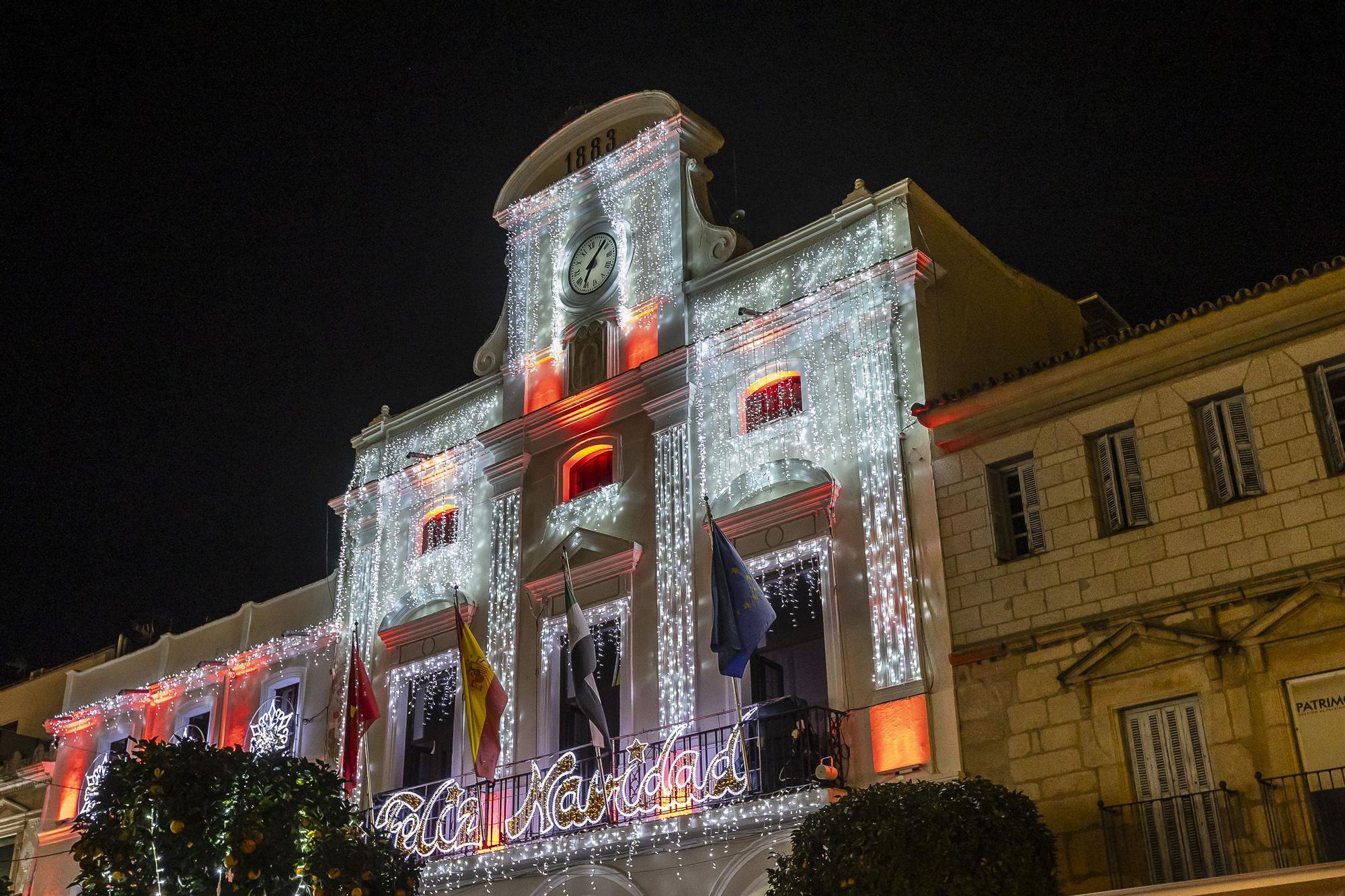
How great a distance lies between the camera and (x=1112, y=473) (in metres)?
16.2

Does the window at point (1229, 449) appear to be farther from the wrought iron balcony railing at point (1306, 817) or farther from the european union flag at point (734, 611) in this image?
the european union flag at point (734, 611)

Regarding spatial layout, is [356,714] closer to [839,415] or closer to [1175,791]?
[839,415]

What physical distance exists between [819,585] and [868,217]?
5.10 m

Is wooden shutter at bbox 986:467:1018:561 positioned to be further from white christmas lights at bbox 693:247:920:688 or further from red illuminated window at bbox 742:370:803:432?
red illuminated window at bbox 742:370:803:432

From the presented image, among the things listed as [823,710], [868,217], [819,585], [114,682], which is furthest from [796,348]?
[114,682]

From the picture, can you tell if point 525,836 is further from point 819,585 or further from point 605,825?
point 819,585

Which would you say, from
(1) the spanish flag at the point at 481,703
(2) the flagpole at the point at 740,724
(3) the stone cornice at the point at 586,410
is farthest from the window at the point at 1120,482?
(1) the spanish flag at the point at 481,703

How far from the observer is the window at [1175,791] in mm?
14180

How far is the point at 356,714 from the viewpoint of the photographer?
2233cm

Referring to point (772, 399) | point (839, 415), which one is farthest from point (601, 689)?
point (839, 415)

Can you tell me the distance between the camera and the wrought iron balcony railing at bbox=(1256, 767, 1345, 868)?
44.1ft

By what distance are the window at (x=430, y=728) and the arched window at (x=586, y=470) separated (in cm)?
338

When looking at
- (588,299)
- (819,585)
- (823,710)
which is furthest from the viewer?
(588,299)

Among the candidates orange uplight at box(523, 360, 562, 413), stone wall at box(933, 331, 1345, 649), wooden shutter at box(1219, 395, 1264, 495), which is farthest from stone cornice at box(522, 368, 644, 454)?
wooden shutter at box(1219, 395, 1264, 495)
